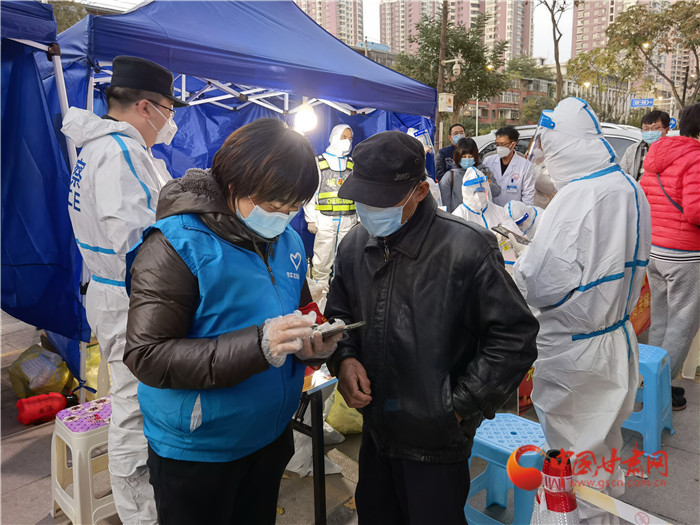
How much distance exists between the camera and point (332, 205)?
5.94 m

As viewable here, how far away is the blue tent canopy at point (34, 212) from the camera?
3.18 m

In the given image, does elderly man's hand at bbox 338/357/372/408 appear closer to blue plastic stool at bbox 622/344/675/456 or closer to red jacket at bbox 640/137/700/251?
blue plastic stool at bbox 622/344/675/456

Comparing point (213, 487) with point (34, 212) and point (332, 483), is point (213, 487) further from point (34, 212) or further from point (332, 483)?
point (34, 212)

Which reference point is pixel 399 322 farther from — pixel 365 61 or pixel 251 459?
pixel 365 61

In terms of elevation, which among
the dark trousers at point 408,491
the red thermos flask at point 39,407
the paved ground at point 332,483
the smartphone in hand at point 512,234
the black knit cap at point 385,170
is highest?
the black knit cap at point 385,170

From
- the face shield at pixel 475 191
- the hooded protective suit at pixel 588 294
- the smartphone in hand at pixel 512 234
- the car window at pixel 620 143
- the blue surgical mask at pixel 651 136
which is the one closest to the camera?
the hooded protective suit at pixel 588 294

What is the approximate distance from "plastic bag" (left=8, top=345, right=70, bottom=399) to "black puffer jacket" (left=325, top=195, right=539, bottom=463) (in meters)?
3.12

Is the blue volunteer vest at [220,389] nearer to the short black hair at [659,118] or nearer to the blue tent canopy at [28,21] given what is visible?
the blue tent canopy at [28,21]

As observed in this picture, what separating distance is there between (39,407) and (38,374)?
298 mm

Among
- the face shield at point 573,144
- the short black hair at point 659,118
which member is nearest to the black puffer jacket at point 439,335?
the face shield at point 573,144

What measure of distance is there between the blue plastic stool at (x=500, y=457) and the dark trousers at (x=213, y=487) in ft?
3.71

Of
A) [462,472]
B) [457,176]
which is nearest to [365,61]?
[457,176]

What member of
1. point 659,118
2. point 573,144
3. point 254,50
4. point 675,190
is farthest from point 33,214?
point 659,118

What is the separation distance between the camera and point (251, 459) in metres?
1.52
